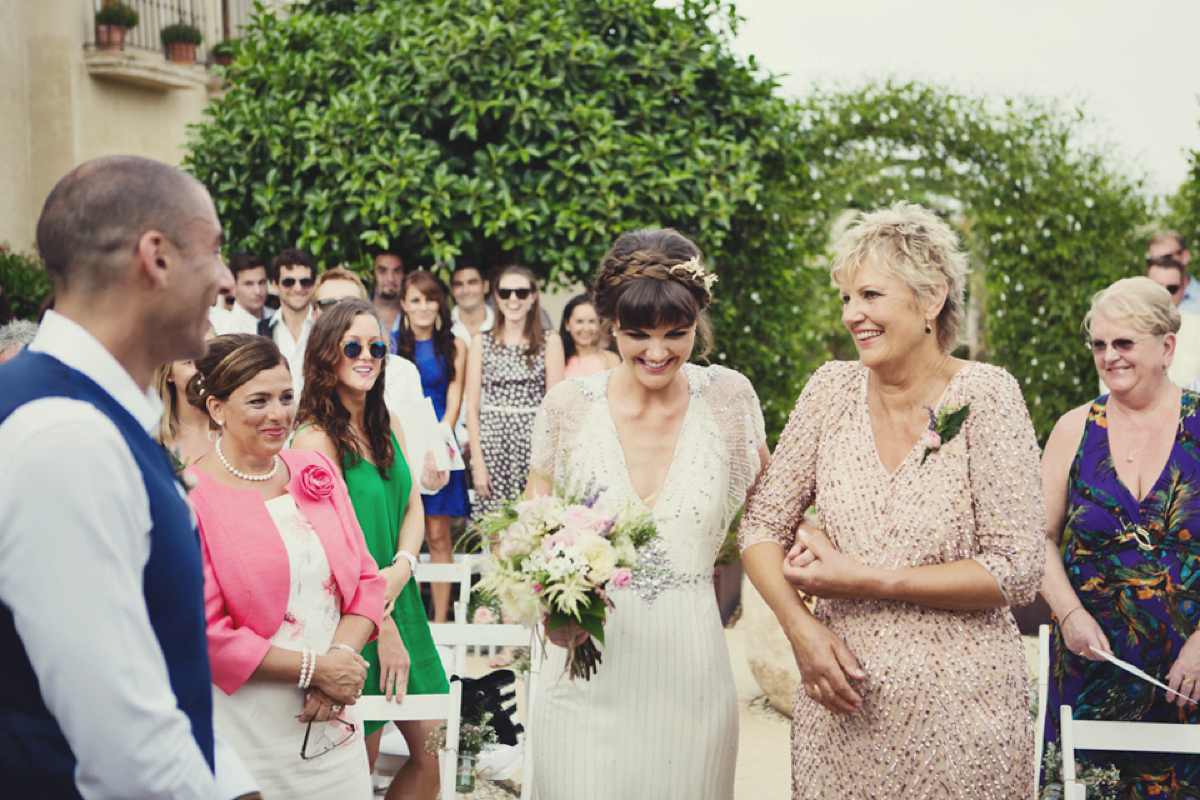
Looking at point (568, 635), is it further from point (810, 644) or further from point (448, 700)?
point (448, 700)

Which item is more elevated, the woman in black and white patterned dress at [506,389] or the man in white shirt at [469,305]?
the man in white shirt at [469,305]

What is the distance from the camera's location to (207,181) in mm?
7602

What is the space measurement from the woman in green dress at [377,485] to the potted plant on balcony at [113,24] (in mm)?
11147

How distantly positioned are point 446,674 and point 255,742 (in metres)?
1.31

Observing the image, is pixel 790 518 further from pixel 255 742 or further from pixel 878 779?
A: pixel 255 742

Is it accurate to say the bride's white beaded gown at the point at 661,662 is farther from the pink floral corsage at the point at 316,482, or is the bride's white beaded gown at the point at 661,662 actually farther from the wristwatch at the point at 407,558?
the wristwatch at the point at 407,558

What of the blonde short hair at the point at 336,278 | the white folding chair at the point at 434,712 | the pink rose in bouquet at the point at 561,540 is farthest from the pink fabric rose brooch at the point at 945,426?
the blonde short hair at the point at 336,278

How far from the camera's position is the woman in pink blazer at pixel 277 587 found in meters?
2.79

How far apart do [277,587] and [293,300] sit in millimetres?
3929

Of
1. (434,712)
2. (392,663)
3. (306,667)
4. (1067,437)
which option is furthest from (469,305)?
(306,667)

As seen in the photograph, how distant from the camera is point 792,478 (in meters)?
2.82

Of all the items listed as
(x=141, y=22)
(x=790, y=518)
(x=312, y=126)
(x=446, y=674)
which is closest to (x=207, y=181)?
(x=312, y=126)

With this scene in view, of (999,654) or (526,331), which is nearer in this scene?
(999,654)

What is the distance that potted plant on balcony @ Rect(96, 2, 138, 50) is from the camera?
42.3 feet
